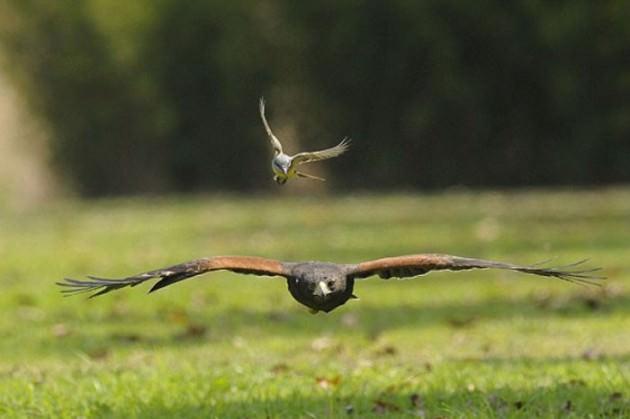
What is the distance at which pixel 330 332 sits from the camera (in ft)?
27.0

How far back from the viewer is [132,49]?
2672 cm

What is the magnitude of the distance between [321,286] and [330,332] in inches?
143

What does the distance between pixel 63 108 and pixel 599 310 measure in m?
20.9

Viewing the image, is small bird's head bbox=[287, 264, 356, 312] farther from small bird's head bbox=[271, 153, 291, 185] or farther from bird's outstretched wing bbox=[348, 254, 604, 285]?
small bird's head bbox=[271, 153, 291, 185]

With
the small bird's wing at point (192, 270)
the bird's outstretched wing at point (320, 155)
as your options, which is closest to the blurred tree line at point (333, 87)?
the small bird's wing at point (192, 270)

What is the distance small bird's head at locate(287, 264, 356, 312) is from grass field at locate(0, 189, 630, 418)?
2.16 ft

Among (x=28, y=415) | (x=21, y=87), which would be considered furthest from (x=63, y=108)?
(x=28, y=415)

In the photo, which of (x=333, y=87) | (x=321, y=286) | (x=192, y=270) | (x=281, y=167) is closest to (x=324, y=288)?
(x=321, y=286)

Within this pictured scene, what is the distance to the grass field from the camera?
18.4ft

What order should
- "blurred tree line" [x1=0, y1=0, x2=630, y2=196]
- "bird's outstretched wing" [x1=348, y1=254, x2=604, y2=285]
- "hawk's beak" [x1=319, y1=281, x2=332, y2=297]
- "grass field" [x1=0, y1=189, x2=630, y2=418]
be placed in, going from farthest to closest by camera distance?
"blurred tree line" [x1=0, y1=0, x2=630, y2=196] < "grass field" [x1=0, y1=189, x2=630, y2=418] < "hawk's beak" [x1=319, y1=281, x2=332, y2=297] < "bird's outstretched wing" [x1=348, y1=254, x2=604, y2=285]

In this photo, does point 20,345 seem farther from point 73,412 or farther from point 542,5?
point 542,5

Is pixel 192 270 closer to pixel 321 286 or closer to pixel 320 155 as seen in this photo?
pixel 321 286

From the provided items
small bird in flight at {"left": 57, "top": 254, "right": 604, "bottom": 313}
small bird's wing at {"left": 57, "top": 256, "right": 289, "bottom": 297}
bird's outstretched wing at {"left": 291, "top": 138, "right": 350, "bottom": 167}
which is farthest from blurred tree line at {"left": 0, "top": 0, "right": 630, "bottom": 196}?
bird's outstretched wing at {"left": 291, "top": 138, "right": 350, "bottom": 167}

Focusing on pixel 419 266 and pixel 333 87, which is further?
pixel 333 87
